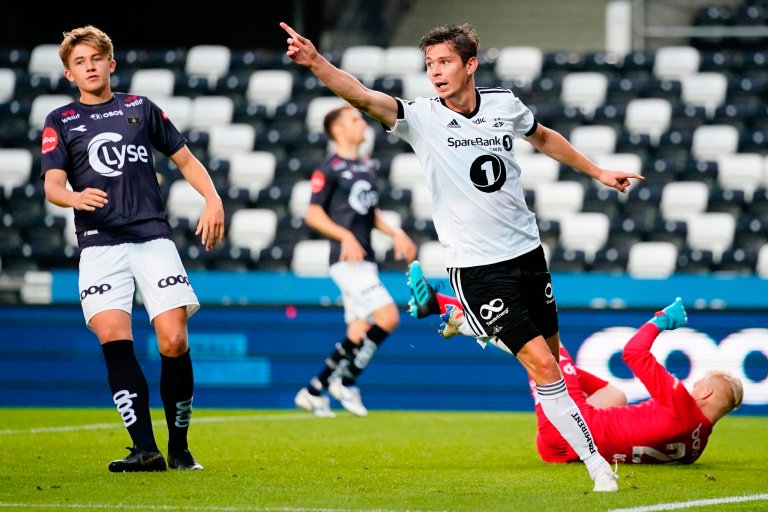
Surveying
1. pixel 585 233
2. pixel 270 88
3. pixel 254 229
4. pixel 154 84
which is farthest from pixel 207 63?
pixel 585 233

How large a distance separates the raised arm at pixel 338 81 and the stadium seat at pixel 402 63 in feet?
37.3

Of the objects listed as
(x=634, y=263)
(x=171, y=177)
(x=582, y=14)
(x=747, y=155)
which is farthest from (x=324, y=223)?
(x=582, y=14)

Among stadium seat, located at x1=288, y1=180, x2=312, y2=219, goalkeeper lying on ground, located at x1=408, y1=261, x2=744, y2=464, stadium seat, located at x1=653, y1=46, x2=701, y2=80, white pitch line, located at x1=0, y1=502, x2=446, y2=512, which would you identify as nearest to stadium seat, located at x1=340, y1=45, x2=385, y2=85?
stadium seat, located at x1=288, y1=180, x2=312, y2=219

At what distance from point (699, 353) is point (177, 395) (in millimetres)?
6137

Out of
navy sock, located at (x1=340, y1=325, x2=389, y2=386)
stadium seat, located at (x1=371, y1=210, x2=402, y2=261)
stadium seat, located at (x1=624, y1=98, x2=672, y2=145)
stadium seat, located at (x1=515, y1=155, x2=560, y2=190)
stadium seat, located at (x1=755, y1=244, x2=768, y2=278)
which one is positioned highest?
stadium seat, located at (x1=624, y1=98, x2=672, y2=145)

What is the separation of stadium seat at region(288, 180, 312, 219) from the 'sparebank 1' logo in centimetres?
487

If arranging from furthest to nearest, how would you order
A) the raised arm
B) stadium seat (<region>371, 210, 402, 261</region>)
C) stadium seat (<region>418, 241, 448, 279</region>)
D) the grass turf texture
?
stadium seat (<region>371, 210, 402, 261</region>) → stadium seat (<region>418, 241, 448, 279</region>) → the raised arm → the grass turf texture

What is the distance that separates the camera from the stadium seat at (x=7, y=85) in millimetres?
17578

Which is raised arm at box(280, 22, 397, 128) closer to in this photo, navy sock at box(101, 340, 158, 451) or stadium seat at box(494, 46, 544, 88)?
navy sock at box(101, 340, 158, 451)

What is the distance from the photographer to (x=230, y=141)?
16.5 metres

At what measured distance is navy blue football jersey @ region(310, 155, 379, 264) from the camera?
11.1 meters

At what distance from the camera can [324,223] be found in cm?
1087

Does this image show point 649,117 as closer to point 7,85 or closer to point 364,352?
point 364,352

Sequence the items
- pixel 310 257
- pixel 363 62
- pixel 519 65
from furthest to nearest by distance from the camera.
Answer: pixel 363 62
pixel 519 65
pixel 310 257
